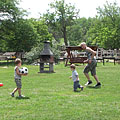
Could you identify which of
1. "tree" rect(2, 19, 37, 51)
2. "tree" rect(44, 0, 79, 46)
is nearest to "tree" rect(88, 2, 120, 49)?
"tree" rect(44, 0, 79, 46)

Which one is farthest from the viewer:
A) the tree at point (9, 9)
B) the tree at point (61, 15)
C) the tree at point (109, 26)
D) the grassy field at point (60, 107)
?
the tree at point (61, 15)

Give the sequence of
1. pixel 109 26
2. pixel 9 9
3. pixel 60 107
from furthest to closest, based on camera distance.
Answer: pixel 109 26 → pixel 9 9 → pixel 60 107

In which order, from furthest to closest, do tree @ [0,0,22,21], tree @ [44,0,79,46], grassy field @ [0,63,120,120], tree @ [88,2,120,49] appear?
tree @ [44,0,79,46], tree @ [88,2,120,49], tree @ [0,0,22,21], grassy field @ [0,63,120,120]

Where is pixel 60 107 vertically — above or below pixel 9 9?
below

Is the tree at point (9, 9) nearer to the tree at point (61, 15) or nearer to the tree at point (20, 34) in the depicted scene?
the tree at point (20, 34)

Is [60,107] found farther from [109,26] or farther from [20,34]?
[109,26]

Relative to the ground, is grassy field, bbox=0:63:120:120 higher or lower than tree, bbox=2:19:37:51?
lower

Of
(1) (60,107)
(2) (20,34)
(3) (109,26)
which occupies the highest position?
(3) (109,26)

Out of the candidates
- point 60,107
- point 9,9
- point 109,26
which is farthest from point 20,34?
point 60,107

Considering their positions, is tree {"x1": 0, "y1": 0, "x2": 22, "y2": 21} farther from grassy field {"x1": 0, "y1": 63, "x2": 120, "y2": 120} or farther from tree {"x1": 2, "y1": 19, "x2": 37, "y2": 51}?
grassy field {"x1": 0, "y1": 63, "x2": 120, "y2": 120}

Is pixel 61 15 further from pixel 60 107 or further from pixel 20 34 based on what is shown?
pixel 60 107

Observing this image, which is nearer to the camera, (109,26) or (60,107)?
(60,107)

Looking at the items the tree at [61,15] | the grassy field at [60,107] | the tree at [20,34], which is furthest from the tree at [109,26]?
the grassy field at [60,107]

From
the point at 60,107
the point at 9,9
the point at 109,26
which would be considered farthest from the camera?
the point at 109,26
